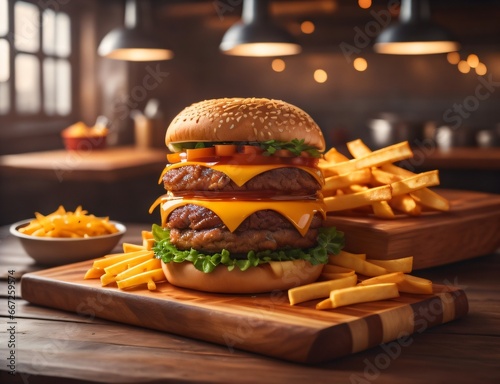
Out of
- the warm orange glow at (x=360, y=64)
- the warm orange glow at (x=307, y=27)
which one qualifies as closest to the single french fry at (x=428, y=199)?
the warm orange glow at (x=360, y=64)

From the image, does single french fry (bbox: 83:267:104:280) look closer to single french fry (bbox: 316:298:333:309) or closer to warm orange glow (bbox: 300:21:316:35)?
single french fry (bbox: 316:298:333:309)

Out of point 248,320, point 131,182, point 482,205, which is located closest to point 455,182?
point 131,182

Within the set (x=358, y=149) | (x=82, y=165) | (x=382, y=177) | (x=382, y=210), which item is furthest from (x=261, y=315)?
(x=82, y=165)

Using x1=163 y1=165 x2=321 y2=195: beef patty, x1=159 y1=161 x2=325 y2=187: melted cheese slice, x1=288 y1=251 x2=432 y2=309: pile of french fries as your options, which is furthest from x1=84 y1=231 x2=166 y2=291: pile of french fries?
x1=288 y1=251 x2=432 y2=309: pile of french fries

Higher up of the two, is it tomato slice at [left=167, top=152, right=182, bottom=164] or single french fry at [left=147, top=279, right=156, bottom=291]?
tomato slice at [left=167, top=152, right=182, bottom=164]

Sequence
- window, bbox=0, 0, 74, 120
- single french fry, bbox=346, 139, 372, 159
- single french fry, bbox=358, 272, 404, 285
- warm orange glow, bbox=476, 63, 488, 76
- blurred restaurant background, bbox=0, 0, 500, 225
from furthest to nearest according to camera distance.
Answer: warm orange glow, bbox=476, 63, 488, 76
window, bbox=0, 0, 74, 120
blurred restaurant background, bbox=0, 0, 500, 225
single french fry, bbox=346, 139, 372, 159
single french fry, bbox=358, 272, 404, 285

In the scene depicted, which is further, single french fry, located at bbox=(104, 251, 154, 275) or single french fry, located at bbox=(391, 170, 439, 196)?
single french fry, located at bbox=(391, 170, 439, 196)

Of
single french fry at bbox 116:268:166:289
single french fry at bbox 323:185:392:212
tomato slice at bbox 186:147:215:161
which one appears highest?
tomato slice at bbox 186:147:215:161
